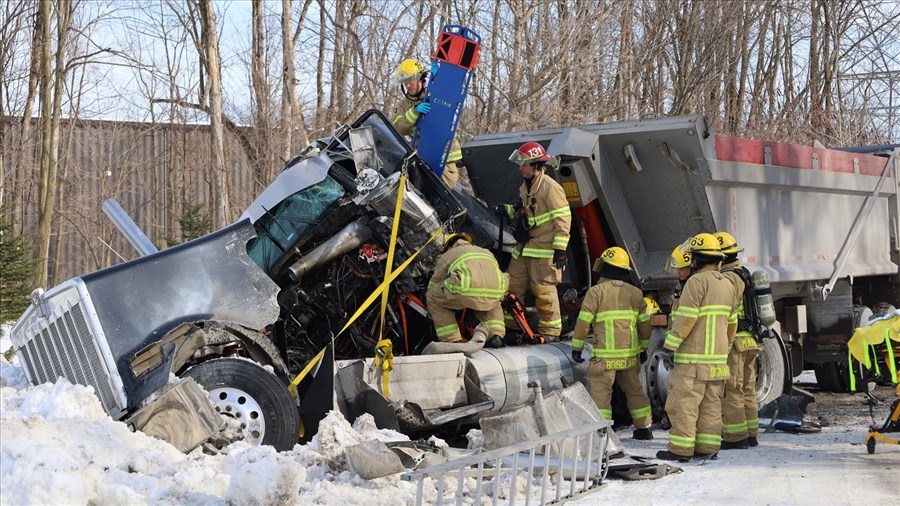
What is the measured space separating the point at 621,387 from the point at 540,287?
103cm

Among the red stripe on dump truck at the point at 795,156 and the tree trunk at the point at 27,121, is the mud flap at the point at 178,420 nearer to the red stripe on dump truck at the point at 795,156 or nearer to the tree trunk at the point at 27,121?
the red stripe on dump truck at the point at 795,156

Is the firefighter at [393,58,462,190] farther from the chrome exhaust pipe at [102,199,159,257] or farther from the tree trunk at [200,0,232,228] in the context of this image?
the tree trunk at [200,0,232,228]

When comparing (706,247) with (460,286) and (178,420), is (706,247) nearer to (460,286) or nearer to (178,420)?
(460,286)

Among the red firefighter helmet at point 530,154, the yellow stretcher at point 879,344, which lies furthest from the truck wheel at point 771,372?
the red firefighter helmet at point 530,154

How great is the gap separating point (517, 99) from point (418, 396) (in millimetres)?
9631

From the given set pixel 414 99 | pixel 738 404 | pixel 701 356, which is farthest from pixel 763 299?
pixel 414 99

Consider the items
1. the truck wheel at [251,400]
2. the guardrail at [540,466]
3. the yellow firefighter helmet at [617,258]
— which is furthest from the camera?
the yellow firefighter helmet at [617,258]

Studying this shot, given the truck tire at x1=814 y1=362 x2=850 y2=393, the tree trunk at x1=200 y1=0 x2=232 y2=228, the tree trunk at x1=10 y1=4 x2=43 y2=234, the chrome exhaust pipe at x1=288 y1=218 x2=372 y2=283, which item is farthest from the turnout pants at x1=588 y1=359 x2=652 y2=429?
the tree trunk at x1=10 y1=4 x2=43 y2=234

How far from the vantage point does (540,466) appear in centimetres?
594

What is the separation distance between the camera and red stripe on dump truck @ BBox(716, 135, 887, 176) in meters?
8.77

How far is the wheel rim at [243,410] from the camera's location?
5.83m

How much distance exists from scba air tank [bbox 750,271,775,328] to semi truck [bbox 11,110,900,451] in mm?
901

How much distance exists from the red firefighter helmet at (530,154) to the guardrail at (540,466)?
2.54 metres

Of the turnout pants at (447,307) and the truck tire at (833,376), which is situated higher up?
the turnout pants at (447,307)
